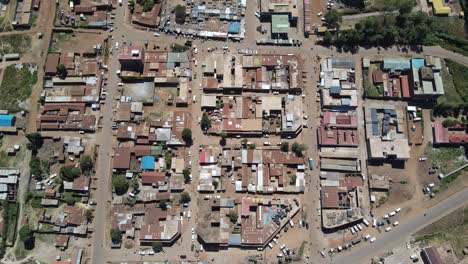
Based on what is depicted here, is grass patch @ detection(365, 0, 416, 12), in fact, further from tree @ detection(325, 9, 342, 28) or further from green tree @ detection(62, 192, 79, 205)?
green tree @ detection(62, 192, 79, 205)

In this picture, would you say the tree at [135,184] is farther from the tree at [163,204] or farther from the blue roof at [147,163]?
the tree at [163,204]

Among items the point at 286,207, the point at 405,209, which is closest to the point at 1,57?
the point at 286,207

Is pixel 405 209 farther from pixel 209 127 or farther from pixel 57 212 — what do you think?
pixel 57 212

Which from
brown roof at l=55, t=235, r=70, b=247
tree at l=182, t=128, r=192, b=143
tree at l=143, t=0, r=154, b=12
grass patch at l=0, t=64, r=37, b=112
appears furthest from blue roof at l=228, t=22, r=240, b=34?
brown roof at l=55, t=235, r=70, b=247

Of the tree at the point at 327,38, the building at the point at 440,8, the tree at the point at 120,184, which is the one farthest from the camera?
the building at the point at 440,8

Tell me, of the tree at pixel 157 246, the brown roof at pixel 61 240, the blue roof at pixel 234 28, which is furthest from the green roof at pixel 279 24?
the brown roof at pixel 61 240

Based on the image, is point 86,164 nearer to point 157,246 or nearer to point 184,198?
point 184,198

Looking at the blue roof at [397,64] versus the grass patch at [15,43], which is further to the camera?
the grass patch at [15,43]
